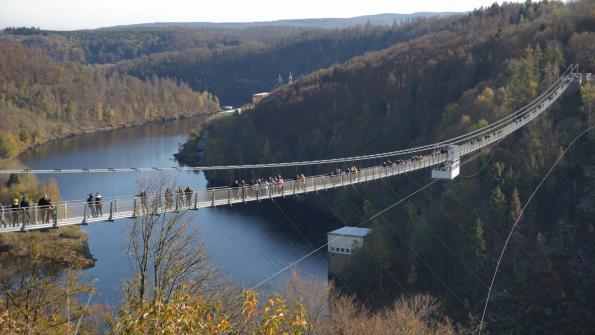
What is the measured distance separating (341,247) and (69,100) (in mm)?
48527

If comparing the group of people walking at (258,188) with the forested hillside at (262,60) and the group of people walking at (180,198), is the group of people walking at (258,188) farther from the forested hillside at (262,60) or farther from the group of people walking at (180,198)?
the forested hillside at (262,60)

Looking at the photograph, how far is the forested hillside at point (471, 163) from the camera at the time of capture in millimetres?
20703

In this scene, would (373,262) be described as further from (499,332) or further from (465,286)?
(499,332)

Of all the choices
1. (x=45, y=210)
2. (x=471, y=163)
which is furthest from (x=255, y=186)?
(x=471, y=163)

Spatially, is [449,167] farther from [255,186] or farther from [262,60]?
[262,60]

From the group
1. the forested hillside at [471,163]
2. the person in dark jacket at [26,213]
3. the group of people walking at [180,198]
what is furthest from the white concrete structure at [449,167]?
the person in dark jacket at [26,213]

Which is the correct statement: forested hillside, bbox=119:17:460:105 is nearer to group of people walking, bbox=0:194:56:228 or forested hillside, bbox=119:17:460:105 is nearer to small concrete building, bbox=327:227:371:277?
small concrete building, bbox=327:227:371:277

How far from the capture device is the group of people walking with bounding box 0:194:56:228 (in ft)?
37.4

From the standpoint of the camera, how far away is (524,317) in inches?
764

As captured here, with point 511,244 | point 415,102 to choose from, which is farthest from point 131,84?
point 511,244

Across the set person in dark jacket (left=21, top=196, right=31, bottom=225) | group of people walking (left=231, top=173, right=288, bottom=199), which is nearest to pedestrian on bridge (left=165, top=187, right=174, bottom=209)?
person in dark jacket (left=21, top=196, right=31, bottom=225)

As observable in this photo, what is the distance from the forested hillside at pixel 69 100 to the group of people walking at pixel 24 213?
38.2 meters

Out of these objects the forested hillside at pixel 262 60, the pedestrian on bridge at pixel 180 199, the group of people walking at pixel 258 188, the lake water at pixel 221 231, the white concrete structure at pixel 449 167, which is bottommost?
the lake water at pixel 221 231

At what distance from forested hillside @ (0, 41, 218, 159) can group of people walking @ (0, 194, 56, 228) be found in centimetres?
3819
